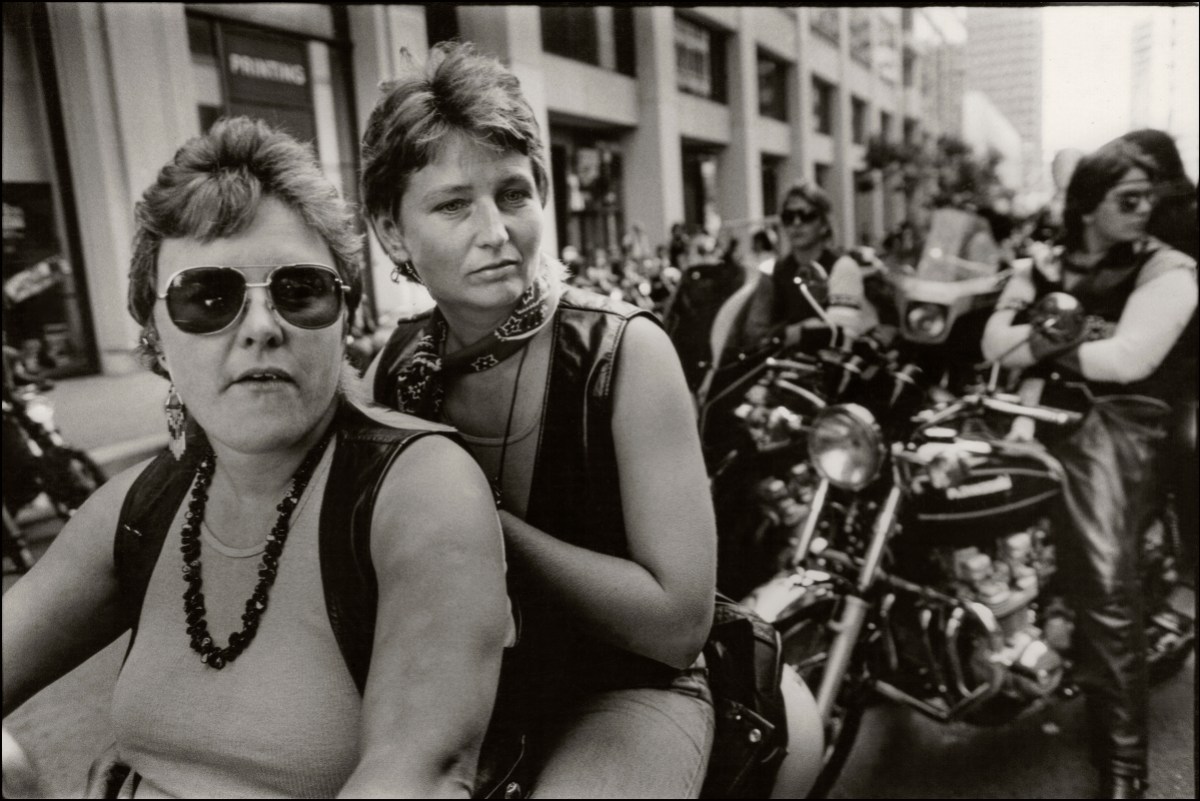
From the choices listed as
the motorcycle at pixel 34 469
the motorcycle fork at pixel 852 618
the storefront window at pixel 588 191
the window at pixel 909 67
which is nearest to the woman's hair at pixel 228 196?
the motorcycle at pixel 34 469

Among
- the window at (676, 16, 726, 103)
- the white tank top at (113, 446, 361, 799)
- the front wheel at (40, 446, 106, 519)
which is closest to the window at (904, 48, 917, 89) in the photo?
the window at (676, 16, 726, 103)

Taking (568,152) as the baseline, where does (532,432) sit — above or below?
below

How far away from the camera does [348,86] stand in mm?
2318

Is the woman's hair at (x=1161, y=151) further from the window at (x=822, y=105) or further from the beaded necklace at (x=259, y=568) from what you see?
the beaded necklace at (x=259, y=568)

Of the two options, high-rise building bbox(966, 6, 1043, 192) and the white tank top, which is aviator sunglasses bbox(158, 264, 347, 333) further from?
high-rise building bbox(966, 6, 1043, 192)

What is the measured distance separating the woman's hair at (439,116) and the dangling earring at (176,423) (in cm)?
48

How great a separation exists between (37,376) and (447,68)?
279cm

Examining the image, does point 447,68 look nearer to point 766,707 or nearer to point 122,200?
point 122,200

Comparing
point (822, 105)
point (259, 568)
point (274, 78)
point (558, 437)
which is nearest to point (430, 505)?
point (259, 568)

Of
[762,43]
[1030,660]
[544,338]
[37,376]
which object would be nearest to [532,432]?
[544,338]

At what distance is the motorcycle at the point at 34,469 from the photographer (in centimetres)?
212

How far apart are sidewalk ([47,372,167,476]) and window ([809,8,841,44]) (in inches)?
75.4

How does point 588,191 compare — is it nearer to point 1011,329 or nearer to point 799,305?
point 799,305

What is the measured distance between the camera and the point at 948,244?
4.82m
